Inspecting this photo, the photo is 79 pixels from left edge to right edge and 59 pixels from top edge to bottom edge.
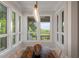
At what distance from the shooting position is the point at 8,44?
12.5 feet

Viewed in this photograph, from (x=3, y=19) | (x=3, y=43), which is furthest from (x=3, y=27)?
(x=3, y=43)

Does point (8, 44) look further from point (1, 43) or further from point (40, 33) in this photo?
point (40, 33)

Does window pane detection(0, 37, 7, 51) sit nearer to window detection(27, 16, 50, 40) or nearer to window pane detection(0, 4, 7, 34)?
window pane detection(0, 4, 7, 34)

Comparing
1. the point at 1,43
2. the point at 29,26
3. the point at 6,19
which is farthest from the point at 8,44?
the point at 29,26

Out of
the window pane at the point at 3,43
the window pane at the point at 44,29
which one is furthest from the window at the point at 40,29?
the window pane at the point at 3,43

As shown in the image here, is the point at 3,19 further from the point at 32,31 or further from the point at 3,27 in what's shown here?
the point at 32,31

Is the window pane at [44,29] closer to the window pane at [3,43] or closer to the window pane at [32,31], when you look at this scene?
the window pane at [32,31]

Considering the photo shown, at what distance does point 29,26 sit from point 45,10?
50.5 inches

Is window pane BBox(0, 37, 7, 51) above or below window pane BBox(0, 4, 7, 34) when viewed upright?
below

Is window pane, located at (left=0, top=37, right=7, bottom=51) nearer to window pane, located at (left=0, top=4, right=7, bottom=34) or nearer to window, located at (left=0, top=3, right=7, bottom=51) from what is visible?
window, located at (left=0, top=3, right=7, bottom=51)


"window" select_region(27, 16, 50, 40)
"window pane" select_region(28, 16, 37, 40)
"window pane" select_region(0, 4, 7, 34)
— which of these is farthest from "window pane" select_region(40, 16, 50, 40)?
"window pane" select_region(0, 4, 7, 34)

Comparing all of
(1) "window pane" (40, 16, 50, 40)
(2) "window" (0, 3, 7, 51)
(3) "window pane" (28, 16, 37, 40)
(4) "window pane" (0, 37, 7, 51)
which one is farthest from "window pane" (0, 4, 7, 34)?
(1) "window pane" (40, 16, 50, 40)

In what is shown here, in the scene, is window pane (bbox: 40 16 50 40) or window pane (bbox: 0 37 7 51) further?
window pane (bbox: 40 16 50 40)

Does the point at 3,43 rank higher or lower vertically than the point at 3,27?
lower
